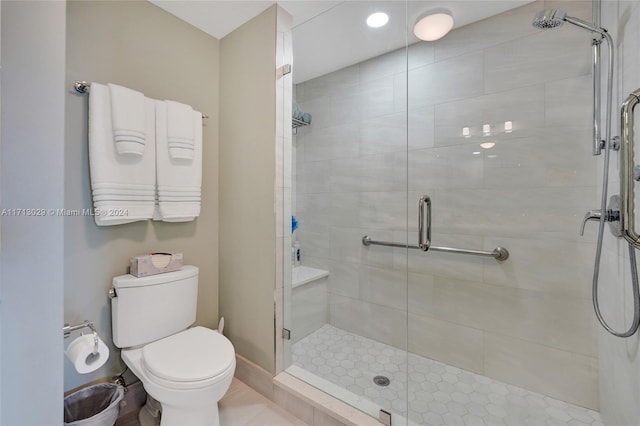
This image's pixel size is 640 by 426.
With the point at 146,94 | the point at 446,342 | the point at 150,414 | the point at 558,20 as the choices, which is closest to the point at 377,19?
the point at 558,20

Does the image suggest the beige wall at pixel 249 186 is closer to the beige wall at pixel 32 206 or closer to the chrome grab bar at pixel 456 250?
the chrome grab bar at pixel 456 250

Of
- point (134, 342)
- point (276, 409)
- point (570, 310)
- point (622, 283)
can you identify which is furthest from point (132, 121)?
point (570, 310)

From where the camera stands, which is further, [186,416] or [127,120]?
[127,120]

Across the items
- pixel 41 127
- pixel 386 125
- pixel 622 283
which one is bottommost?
pixel 622 283

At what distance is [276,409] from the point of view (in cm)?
153

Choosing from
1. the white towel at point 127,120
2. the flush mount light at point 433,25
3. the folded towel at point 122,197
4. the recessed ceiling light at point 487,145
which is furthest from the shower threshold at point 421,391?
the flush mount light at point 433,25

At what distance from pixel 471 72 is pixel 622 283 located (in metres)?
1.32

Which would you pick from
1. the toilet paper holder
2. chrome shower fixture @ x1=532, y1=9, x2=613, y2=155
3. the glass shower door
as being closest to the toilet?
the toilet paper holder

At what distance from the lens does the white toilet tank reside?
4.49 ft

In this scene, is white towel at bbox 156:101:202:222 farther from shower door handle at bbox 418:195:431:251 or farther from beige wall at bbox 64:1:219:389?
shower door handle at bbox 418:195:431:251

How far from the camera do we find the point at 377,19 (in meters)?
1.74

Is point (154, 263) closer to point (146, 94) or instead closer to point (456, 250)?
point (146, 94)

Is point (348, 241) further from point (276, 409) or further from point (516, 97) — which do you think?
point (516, 97)

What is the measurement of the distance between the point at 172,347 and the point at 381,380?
3.83 ft
